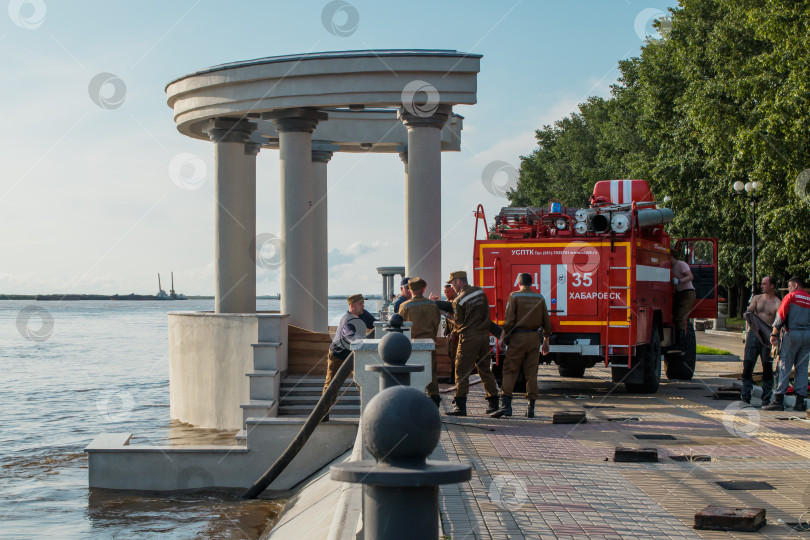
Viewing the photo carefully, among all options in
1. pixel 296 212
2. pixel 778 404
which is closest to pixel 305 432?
pixel 778 404

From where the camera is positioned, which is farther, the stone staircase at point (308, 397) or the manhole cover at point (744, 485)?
the stone staircase at point (308, 397)

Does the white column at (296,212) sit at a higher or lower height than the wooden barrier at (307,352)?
higher

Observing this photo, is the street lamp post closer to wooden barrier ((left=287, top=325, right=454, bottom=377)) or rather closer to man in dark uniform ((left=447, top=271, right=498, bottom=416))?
wooden barrier ((left=287, top=325, right=454, bottom=377))

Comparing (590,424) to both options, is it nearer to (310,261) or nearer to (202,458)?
(202,458)

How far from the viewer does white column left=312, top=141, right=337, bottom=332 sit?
77.0ft

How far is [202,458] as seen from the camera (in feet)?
42.7

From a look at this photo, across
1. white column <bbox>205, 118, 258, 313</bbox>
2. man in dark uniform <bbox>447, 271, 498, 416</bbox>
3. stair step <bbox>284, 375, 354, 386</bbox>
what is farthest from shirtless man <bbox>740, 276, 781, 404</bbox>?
white column <bbox>205, 118, 258, 313</bbox>

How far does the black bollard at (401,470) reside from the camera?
2.90 meters

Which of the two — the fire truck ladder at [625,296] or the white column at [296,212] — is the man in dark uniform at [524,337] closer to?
the fire truck ladder at [625,296]

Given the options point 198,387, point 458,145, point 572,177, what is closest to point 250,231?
point 198,387

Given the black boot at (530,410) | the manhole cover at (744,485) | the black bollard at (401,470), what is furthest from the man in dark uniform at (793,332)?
the black bollard at (401,470)

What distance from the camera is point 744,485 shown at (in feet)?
26.9

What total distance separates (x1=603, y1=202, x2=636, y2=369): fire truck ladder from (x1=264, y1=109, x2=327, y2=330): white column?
6524 mm

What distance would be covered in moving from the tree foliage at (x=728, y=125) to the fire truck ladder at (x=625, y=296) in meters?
14.8
